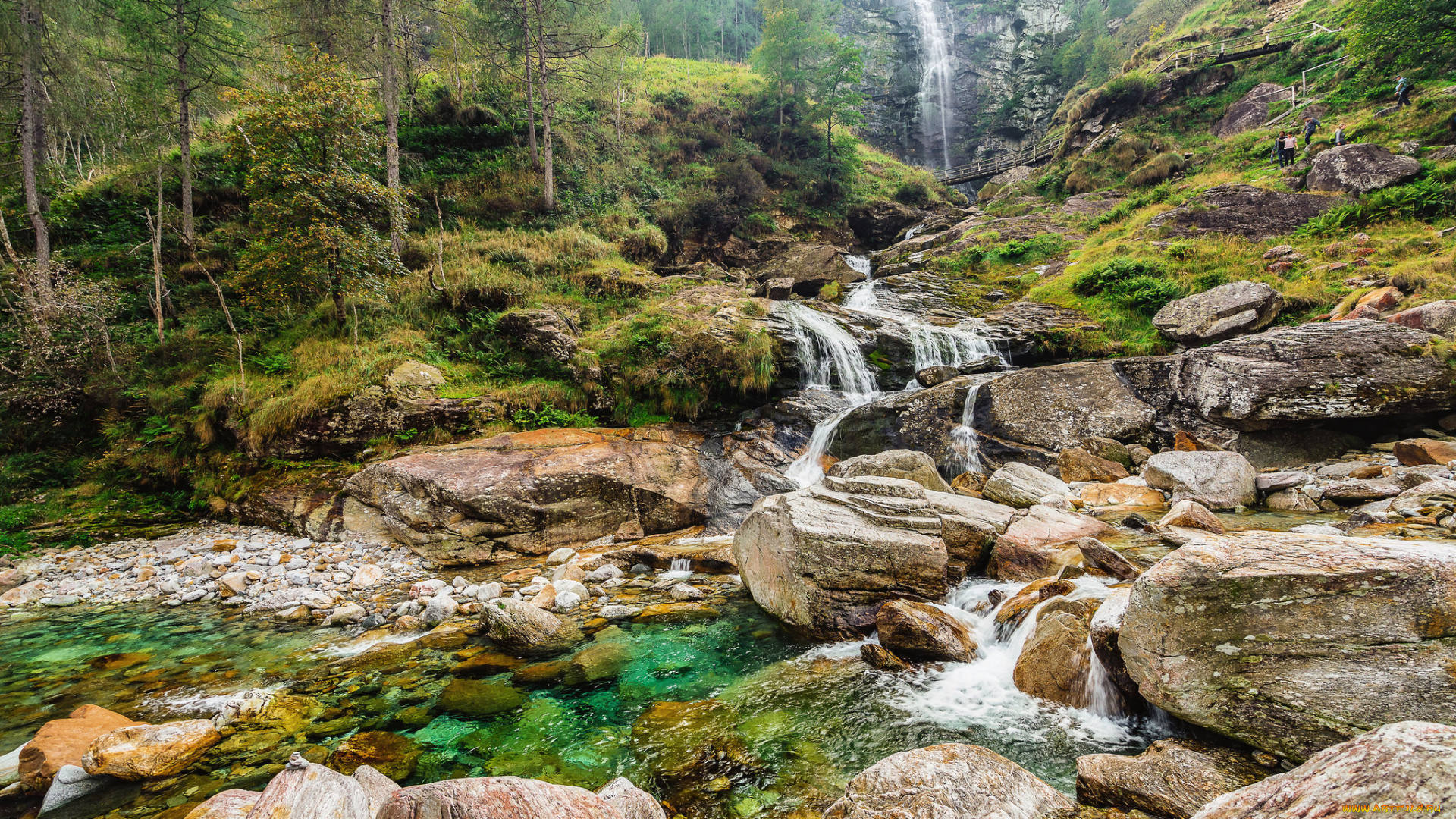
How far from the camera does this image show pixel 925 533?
6184 mm

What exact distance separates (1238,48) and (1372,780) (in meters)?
47.2

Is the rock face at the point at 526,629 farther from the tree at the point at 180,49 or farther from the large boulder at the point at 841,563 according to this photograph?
the tree at the point at 180,49

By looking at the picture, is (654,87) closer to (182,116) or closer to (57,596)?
(182,116)

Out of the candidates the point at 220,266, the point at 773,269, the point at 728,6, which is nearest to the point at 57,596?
the point at 220,266

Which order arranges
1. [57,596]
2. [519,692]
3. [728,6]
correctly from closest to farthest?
[519,692] < [57,596] < [728,6]

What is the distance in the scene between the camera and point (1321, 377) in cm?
966

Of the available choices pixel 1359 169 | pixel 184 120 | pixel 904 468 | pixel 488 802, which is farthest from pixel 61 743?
pixel 1359 169

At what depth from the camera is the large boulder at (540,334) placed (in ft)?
41.7

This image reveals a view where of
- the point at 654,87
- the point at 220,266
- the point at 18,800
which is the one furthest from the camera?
the point at 654,87

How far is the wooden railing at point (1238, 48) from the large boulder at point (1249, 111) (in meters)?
3.48

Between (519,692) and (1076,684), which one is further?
(519,692)

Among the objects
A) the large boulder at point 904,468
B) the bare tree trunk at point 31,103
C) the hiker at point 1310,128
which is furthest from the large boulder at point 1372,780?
the hiker at point 1310,128

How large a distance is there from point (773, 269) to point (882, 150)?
34.9 m

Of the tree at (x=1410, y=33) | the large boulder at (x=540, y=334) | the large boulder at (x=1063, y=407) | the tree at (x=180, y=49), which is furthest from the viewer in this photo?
the tree at (x=1410, y=33)
